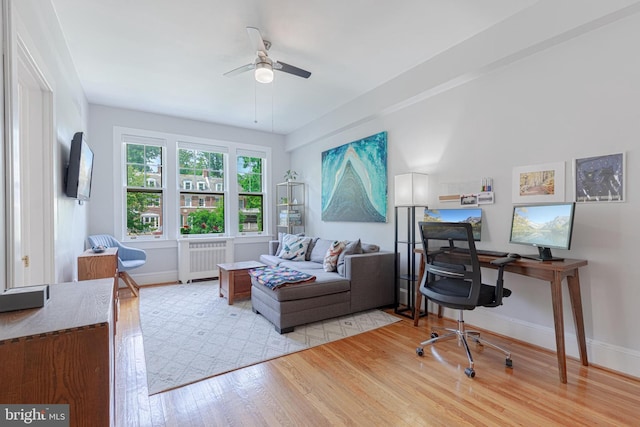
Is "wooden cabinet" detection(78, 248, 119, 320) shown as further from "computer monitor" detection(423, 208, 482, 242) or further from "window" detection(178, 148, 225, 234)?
"computer monitor" detection(423, 208, 482, 242)

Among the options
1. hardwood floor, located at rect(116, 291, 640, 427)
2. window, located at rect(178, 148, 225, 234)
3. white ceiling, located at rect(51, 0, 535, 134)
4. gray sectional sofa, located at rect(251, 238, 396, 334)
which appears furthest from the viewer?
window, located at rect(178, 148, 225, 234)

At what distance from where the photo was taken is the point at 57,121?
248cm

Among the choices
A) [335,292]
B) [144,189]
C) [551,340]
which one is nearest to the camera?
[551,340]

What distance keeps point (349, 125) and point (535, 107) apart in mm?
2404

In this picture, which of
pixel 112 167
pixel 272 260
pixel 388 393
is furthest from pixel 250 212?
pixel 388 393

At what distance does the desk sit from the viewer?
2.06 metres

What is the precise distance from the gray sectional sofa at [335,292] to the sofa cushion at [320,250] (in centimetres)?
38

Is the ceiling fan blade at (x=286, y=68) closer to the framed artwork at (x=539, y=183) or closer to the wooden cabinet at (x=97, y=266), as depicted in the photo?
the framed artwork at (x=539, y=183)

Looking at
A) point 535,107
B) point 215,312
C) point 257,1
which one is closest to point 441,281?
point 535,107

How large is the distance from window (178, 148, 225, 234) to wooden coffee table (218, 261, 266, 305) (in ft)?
5.70

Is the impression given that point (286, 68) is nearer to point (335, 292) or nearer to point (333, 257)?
point (333, 257)

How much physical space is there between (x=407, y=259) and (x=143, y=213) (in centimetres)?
427

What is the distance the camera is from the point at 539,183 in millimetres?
2535

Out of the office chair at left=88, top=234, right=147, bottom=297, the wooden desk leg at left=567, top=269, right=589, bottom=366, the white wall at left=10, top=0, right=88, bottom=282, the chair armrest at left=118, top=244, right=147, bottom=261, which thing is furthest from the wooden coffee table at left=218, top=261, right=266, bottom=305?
the wooden desk leg at left=567, top=269, right=589, bottom=366
